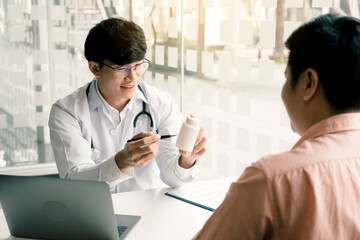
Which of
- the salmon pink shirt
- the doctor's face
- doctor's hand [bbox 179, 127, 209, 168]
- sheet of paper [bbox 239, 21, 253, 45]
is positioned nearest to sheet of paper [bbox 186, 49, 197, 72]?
sheet of paper [bbox 239, 21, 253, 45]

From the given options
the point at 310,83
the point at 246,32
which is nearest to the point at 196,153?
the point at 310,83

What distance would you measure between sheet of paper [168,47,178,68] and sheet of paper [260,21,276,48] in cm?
109

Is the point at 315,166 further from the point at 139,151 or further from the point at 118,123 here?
the point at 118,123

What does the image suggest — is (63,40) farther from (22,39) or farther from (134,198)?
(134,198)

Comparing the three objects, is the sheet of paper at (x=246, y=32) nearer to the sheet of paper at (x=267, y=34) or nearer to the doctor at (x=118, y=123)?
the sheet of paper at (x=267, y=34)

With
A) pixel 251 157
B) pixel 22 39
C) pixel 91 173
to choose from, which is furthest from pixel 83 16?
pixel 91 173

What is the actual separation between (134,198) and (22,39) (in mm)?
2101

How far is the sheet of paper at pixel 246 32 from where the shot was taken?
2.90 m

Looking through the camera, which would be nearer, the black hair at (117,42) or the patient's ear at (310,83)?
the patient's ear at (310,83)

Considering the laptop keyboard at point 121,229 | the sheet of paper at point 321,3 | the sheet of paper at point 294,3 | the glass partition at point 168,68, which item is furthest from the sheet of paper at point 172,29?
the laptop keyboard at point 121,229

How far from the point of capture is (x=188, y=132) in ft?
5.37

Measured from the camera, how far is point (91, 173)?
5.89 ft

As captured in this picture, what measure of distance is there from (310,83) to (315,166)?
189mm

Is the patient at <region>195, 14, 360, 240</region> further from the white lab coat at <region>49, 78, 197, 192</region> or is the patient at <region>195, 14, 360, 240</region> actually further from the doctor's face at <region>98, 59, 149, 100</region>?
the doctor's face at <region>98, 59, 149, 100</region>
